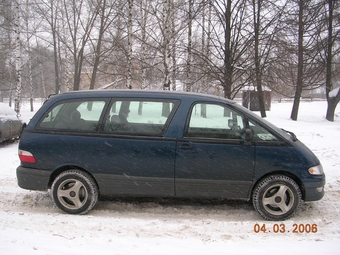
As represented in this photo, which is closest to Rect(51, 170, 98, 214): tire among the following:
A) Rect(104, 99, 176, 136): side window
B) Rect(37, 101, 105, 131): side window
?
Rect(37, 101, 105, 131): side window

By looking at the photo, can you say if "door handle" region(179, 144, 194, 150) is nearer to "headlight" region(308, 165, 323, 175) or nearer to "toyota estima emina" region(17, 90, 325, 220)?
"toyota estima emina" region(17, 90, 325, 220)

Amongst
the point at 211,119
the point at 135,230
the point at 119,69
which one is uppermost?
the point at 119,69

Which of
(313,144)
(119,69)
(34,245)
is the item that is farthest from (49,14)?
(34,245)

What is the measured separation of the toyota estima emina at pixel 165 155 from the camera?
3.84 m

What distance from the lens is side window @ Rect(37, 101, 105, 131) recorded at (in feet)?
13.4

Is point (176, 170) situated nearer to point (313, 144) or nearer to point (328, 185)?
point (328, 185)

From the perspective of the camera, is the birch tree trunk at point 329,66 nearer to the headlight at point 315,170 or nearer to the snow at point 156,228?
the snow at point 156,228

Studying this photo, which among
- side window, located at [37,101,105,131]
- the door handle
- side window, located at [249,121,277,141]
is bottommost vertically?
the door handle

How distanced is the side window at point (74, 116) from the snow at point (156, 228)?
1.27 meters

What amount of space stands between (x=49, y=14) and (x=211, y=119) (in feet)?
70.4

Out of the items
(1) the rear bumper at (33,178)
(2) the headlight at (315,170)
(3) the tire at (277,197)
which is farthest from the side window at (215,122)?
(1) the rear bumper at (33,178)

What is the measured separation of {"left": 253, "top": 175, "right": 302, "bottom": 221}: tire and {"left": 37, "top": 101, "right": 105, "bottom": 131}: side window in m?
2.50

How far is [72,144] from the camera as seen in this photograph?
3.96 metres

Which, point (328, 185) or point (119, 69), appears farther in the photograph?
point (119, 69)
